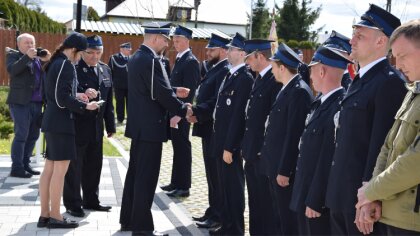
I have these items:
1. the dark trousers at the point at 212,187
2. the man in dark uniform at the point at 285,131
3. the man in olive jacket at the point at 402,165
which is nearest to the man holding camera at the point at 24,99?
the dark trousers at the point at 212,187

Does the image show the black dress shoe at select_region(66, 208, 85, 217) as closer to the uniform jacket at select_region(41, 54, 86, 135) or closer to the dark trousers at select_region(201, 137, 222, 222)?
the uniform jacket at select_region(41, 54, 86, 135)

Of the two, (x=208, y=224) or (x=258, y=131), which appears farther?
(x=208, y=224)

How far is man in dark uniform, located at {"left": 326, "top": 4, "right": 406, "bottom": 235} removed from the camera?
375 cm

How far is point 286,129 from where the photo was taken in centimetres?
523

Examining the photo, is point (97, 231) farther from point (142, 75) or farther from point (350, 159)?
point (350, 159)

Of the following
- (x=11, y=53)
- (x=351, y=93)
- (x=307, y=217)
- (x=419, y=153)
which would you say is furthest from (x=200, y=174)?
(x=419, y=153)

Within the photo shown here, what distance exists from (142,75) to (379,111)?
10.7 ft

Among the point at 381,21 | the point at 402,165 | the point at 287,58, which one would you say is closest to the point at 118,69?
the point at 287,58

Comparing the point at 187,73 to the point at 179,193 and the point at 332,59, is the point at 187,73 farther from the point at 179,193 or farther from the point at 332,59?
the point at 332,59

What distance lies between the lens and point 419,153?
10.4 ft

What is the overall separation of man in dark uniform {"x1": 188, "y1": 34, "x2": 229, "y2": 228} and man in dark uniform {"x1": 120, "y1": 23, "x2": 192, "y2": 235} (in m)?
Result: 0.78

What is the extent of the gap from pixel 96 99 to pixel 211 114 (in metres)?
1.48

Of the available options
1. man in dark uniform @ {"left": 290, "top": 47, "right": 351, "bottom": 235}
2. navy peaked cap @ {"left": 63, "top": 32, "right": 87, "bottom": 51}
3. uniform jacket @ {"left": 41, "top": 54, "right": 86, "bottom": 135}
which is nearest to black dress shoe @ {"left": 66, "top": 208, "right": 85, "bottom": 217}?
uniform jacket @ {"left": 41, "top": 54, "right": 86, "bottom": 135}

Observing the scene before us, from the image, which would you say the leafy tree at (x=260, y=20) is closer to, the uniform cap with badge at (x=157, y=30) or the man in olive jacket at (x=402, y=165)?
the uniform cap with badge at (x=157, y=30)
